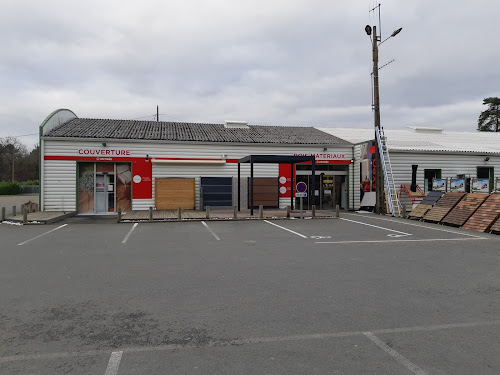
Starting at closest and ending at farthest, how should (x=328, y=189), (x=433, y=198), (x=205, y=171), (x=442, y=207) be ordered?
1. (x=442, y=207)
2. (x=433, y=198)
3. (x=205, y=171)
4. (x=328, y=189)

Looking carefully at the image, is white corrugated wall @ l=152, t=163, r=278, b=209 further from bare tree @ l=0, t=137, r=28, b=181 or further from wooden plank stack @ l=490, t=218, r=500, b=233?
bare tree @ l=0, t=137, r=28, b=181

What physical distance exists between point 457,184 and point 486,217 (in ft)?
16.4

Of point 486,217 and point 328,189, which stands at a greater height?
point 328,189

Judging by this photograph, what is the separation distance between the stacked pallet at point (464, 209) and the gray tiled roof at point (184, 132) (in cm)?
920

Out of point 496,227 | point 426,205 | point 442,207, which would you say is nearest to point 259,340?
point 496,227

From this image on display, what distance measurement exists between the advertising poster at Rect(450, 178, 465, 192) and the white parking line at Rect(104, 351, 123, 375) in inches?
727

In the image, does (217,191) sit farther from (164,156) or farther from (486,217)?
(486,217)

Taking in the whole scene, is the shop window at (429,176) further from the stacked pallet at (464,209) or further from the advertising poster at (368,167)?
the stacked pallet at (464,209)

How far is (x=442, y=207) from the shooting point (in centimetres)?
1600

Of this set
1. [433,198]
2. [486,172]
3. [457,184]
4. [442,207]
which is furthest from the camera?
[486,172]

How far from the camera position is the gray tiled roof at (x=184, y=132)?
20719 millimetres

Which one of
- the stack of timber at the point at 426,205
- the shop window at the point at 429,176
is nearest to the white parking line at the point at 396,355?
the stack of timber at the point at 426,205

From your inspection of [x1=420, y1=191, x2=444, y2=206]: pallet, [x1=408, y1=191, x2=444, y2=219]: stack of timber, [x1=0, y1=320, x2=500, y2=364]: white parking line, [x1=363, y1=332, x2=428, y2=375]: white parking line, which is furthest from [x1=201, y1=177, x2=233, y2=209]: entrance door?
[x1=363, y1=332, x2=428, y2=375]: white parking line

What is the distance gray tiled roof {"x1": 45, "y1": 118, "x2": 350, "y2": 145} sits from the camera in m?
20.7
